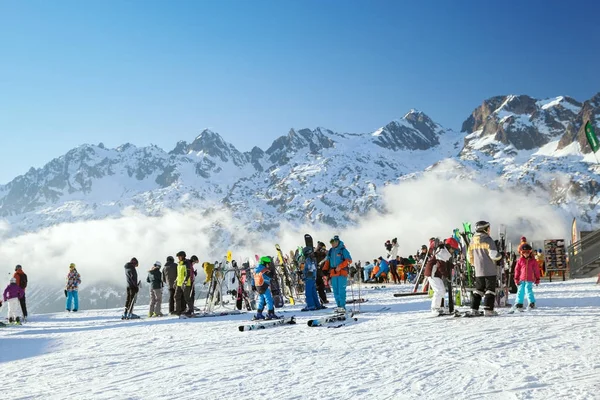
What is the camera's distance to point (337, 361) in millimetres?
7230

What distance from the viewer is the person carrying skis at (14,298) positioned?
17.3 metres

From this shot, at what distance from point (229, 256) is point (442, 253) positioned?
9.15 meters

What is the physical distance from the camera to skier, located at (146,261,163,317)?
54.6ft

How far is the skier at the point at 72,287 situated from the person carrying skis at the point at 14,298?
11.0 ft

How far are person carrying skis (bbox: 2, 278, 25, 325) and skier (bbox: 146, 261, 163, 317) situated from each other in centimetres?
430

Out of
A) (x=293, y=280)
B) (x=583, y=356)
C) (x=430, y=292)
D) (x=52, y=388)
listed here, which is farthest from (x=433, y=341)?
(x=293, y=280)

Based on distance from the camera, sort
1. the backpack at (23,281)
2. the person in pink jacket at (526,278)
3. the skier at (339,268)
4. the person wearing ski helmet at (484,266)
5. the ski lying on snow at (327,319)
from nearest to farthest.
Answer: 1. the person wearing ski helmet at (484,266)
2. the ski lying on snow at (327,319)
3. the person in pink jacket at (526,278)
4. the skier at (339,268)
5. the backpack at (23,281)

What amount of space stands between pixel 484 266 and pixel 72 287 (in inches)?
663

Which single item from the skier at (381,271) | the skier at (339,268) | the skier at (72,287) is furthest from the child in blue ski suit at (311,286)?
the skier at (381,271)

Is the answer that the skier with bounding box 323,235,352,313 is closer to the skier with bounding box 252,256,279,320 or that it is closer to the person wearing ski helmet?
the skier with bounding box 252,256,279,320

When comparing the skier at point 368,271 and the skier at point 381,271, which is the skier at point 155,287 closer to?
the skier at point 381,271

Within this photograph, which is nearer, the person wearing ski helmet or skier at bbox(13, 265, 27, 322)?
the person wearing ski helmet

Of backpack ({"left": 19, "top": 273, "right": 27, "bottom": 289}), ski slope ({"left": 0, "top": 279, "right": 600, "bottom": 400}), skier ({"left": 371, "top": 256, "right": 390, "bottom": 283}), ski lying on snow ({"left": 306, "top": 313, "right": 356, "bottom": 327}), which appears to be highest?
backpack ({"left": 19, "top": 273, "right": 27, "bottom": 289})

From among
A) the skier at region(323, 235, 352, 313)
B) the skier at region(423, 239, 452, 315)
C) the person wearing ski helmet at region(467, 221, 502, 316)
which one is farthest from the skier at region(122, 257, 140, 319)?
the person wearing ski helmet at region(467, 221, 502, 316)
